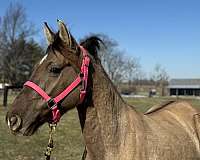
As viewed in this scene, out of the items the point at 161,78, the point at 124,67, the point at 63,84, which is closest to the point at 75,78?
the point at 63,84

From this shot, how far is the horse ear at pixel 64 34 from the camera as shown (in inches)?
129

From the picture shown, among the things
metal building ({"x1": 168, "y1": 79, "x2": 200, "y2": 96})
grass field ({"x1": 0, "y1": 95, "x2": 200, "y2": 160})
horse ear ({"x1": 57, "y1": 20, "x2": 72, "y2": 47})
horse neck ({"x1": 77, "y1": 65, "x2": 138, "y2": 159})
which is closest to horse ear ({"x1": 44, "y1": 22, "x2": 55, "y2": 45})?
horse ear ({"x1": 57, "y1": 20, "x2": 72, "y2": 47})

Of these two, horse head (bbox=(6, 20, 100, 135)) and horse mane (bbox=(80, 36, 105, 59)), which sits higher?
horse mane (bbox=(80, 36, 105, 59))

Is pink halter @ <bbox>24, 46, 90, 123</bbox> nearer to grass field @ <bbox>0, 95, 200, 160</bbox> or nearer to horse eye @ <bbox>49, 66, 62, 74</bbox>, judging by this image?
horse eye @ <bbox>49, 66, 62, 74</bbox>

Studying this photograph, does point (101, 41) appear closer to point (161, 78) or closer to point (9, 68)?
point (9, 68)

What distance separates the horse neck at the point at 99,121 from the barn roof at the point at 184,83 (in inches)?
3885

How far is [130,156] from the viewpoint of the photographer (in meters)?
3.48

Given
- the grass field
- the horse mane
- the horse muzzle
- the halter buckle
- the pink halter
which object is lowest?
the grass field

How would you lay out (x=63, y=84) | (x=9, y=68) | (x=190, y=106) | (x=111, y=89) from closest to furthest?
(x=63, y=84) → (x=111, y=89) → (x=190, y=106) → (x=9, y=68)

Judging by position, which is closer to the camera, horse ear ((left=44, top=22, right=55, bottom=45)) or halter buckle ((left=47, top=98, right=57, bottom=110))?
halter buckle ((left=47, top=98, right=57, bottom=110))

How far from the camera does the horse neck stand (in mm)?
3535

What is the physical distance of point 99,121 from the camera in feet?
11.7

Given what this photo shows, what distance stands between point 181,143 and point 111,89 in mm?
1011

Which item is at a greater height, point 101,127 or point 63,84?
point 63,84
